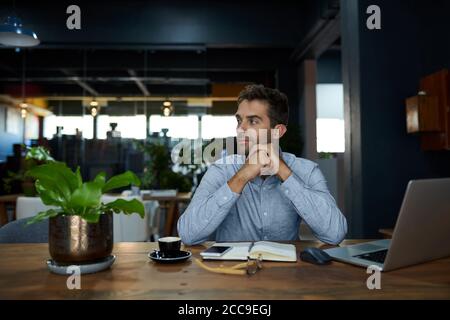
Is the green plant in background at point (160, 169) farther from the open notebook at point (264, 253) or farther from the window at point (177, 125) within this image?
the open notebook at point (264, 253)

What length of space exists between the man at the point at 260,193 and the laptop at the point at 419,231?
13.1 inches

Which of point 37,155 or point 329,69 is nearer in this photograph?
point 37,155


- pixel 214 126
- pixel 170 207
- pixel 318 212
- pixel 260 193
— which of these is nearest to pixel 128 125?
pixel 214 126

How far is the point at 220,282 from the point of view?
104 centimetres

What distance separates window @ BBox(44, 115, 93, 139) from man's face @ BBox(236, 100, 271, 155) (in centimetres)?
625

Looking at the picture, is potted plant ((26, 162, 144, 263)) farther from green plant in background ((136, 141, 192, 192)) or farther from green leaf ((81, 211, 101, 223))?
green plant in background ((136, 141, 192, 192))

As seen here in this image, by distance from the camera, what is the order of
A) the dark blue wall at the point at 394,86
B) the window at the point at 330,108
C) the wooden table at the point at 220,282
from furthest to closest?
1. the window at the point at 330,108
2. the dark blue wall at the point at 394,86
3. the wooden table at the point at 220,282

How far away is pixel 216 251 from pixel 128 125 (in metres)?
6.68

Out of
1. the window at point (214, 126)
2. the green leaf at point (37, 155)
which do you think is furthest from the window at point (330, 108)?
the green leaf at point (37, 155)

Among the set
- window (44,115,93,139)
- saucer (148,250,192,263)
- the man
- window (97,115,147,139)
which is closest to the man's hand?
the man

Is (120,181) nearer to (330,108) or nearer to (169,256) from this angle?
(169,256)

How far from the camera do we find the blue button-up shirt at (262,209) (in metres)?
1.57
